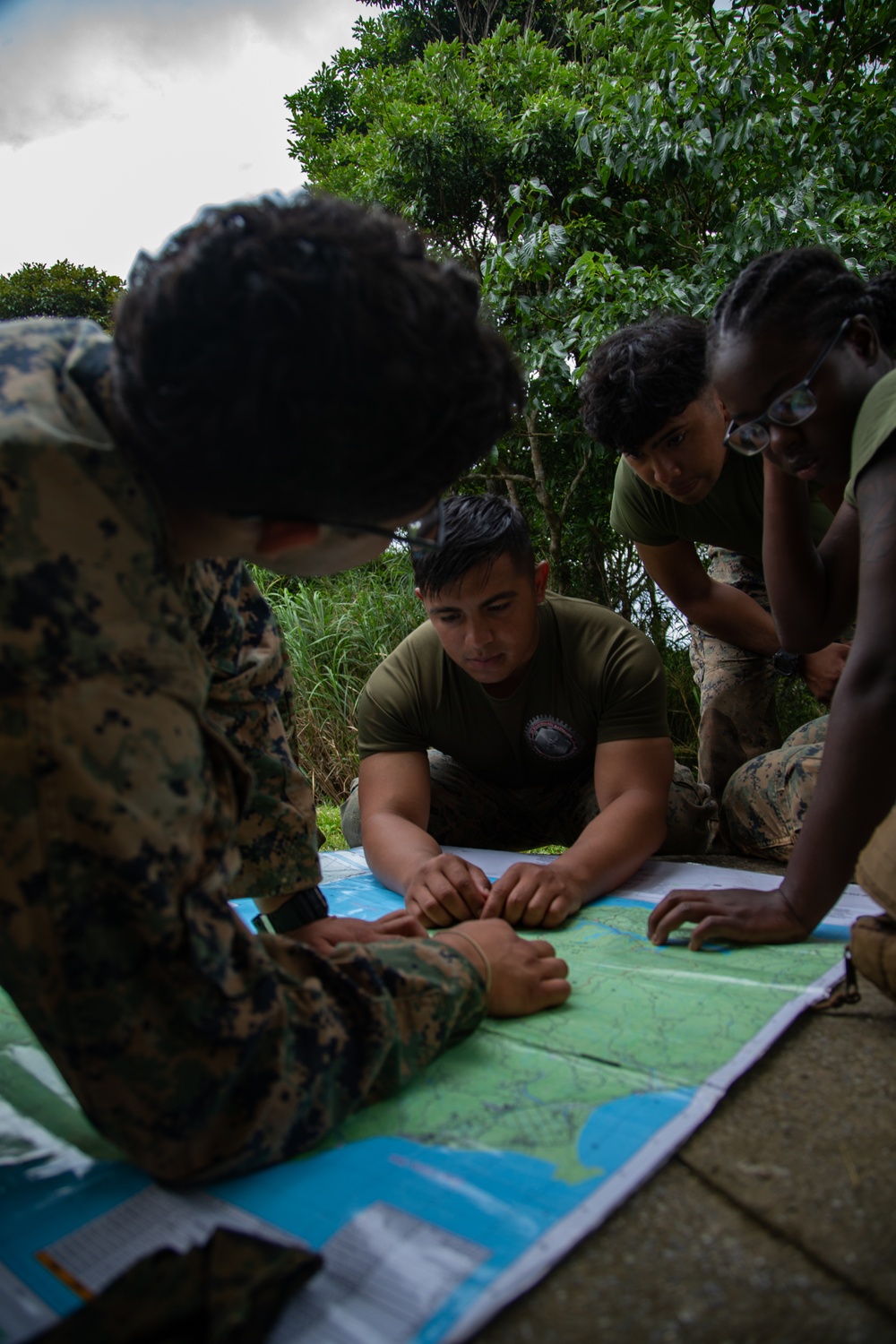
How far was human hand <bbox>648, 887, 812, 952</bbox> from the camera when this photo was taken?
5.63ft

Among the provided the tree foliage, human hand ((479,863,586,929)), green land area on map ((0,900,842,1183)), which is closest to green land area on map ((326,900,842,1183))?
green land area on map ((0,900,842,1183))

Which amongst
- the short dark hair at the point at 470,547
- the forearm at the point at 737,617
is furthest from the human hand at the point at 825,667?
the short dark hair at the point at 470,547

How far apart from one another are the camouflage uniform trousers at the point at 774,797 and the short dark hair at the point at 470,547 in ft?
2.95

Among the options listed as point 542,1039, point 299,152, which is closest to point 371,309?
point 542,1039

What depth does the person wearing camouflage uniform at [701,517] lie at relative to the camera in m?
2.52

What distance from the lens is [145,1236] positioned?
1.02 meters

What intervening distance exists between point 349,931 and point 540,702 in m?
1.03

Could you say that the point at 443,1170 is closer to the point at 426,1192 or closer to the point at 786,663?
the point at 426,1192

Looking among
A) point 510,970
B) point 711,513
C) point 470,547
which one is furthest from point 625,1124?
point 711,513

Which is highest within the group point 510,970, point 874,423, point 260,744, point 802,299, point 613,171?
point 613,171

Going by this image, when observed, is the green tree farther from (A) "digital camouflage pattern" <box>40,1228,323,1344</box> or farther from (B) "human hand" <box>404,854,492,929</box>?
(A) "digital camouflage pattern" <box>40,1228,323,1344</box>

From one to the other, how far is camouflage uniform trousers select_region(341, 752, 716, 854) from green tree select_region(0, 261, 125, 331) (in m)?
7.80

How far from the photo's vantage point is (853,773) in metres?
1.44

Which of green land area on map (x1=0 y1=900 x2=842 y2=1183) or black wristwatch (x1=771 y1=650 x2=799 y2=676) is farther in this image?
black wristwatch (x1=771 y1=650 x2=799 y2=676)
